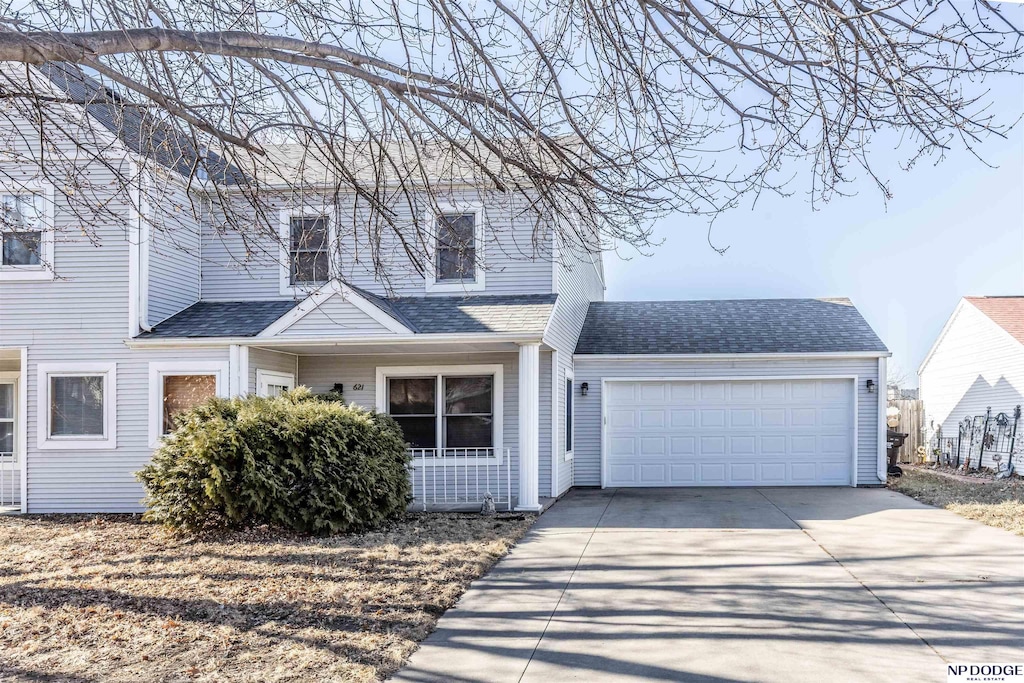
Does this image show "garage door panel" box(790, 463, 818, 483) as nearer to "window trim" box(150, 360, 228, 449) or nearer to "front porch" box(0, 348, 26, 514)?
"window trim" box(150, 360, 228, 449)

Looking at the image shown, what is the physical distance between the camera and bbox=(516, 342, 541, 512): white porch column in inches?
476

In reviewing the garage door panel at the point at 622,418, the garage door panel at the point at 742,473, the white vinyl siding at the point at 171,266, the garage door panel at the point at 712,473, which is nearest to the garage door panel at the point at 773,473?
the garage door panel at the point at 742,473

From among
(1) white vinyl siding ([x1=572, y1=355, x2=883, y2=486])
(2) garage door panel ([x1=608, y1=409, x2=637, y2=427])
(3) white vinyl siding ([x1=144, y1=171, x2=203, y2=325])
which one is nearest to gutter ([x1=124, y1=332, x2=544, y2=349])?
(3) white vinyl siding ([x1=144, y1=171, x2=203, y2=325])

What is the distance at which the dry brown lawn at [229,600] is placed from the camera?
5.45 metres

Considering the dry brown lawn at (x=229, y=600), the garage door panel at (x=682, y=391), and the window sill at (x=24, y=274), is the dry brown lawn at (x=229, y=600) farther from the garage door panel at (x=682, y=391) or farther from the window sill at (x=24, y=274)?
the garage door panel at (x=682, y=391)

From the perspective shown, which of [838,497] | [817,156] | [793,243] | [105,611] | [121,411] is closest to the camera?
[817,156]

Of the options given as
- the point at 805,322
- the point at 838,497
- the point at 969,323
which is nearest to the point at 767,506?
the point at 838,497

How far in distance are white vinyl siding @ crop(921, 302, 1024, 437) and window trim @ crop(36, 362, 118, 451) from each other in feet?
54.1

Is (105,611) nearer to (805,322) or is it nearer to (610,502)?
(610,502)

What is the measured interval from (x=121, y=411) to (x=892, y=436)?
48.6 ft

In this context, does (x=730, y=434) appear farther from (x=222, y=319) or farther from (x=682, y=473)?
(x=222, y=319)

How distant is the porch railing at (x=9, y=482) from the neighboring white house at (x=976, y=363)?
59.7 feet

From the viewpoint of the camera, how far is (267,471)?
10062mm

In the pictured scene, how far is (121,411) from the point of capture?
1273cm
